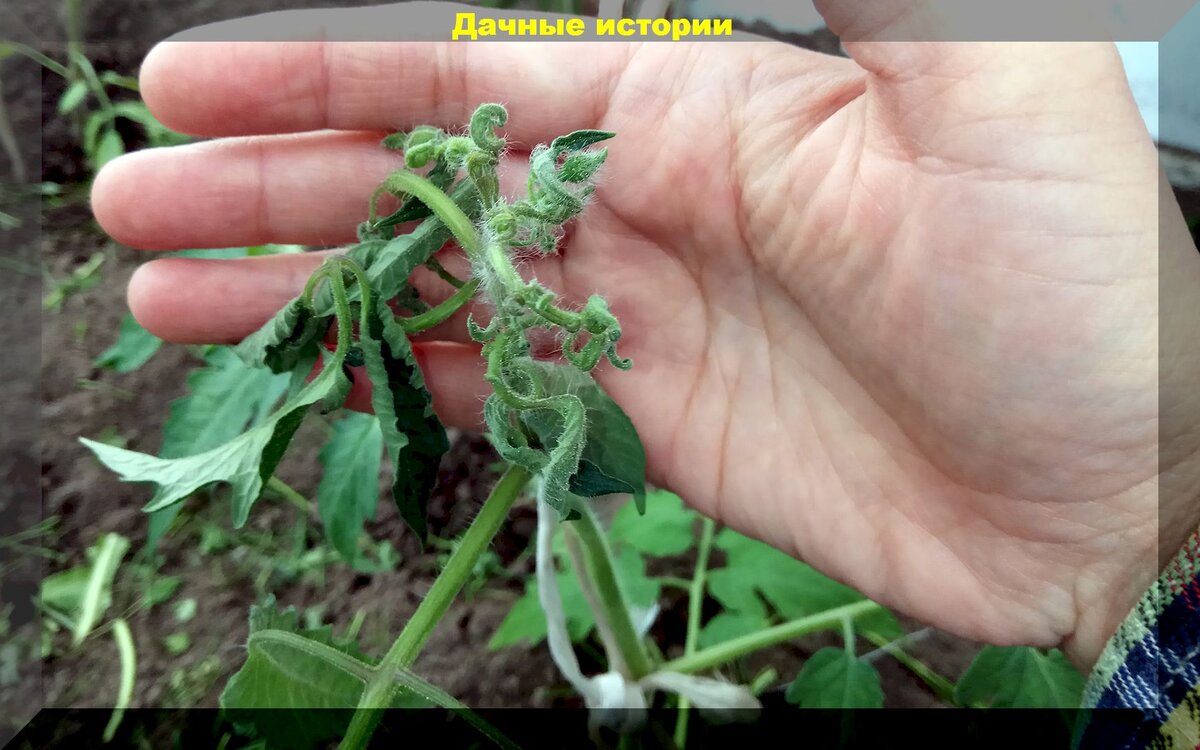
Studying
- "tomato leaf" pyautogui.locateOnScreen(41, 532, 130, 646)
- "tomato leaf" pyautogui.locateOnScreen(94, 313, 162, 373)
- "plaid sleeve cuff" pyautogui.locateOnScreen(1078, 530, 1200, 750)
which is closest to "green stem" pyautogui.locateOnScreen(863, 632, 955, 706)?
"plaid sleeve cuff" pyautogui.locateOnScreen(1078, 530, 1200, 750)

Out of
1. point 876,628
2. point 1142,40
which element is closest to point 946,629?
point 876,628

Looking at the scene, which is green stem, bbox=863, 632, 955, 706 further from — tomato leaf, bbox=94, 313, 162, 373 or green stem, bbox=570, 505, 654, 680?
tomato leaf, bbox=94, 313, 162, 373

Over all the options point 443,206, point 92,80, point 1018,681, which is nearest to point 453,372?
point 443,206

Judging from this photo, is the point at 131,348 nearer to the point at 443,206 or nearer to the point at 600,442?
the point at 443,206

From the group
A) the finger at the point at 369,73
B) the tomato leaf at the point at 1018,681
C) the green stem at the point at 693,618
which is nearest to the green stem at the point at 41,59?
the finger at the point at 369,73

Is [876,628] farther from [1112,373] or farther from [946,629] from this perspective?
[1112,373]

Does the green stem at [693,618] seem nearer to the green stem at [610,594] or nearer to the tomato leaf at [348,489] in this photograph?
the green stem at [610,594]
